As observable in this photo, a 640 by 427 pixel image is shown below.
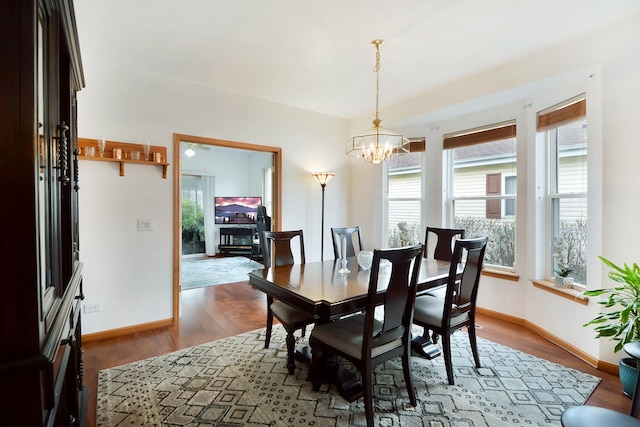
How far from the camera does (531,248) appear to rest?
11.0 feet

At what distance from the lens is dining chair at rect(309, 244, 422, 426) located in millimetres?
1798

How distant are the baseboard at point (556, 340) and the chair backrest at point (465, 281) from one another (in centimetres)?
111

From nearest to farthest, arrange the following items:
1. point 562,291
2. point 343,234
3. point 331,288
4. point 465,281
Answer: point 331,288 → point 465,281 → point 562,291 → point 343,234

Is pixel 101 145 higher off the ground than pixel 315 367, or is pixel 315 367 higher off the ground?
pixel 101 145

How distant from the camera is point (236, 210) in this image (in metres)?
8.23

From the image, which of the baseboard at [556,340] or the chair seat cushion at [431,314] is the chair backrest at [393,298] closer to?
the chair seat cushion at [431,314]

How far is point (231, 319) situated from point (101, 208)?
70.3 inches

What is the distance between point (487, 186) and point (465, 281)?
6.42 feet

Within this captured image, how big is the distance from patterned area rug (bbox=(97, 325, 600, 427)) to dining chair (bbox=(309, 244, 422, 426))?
0.61 feet

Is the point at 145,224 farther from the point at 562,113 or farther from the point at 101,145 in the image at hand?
the point at 562,113

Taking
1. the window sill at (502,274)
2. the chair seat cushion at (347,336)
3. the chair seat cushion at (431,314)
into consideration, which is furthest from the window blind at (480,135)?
the chair seat cushion at (347,336)

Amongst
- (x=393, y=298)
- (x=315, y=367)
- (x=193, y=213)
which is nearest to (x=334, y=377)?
(x=315, y=367)

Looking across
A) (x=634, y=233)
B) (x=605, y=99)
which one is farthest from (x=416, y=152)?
(x=634, y=233)

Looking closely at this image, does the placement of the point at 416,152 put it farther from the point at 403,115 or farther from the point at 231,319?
the point at 231,319
